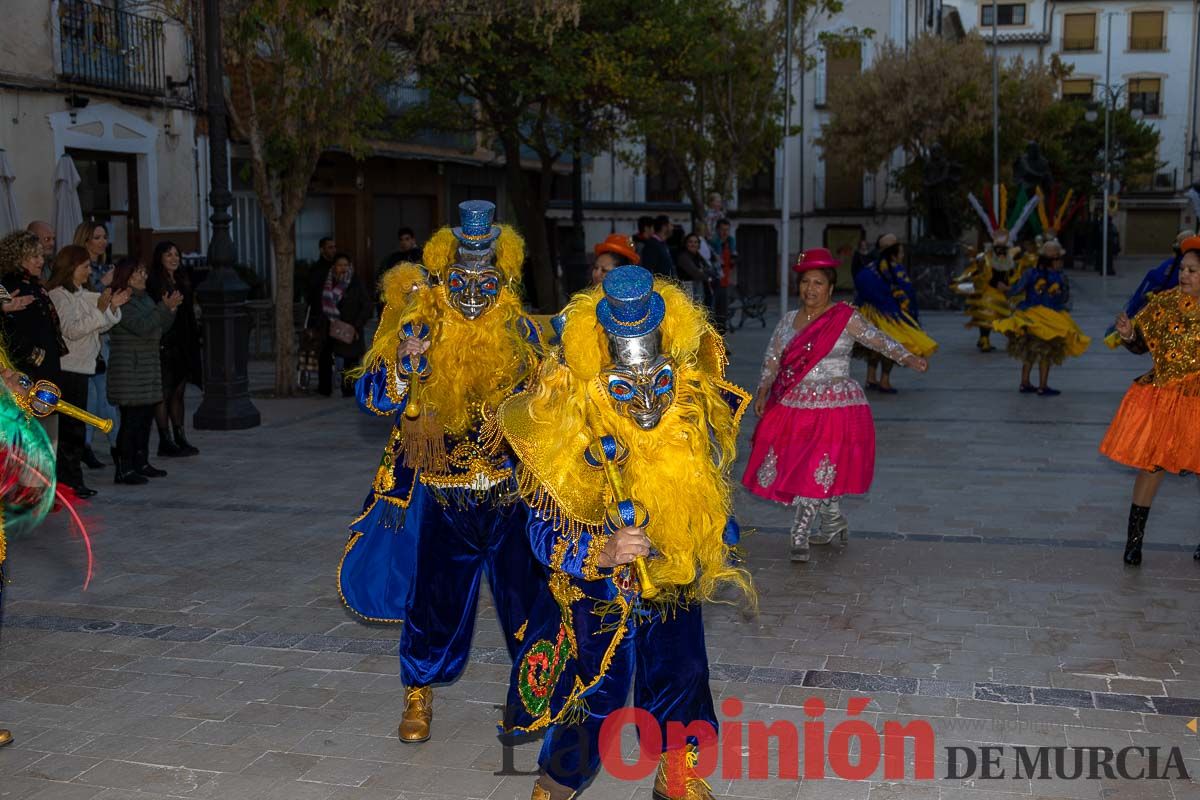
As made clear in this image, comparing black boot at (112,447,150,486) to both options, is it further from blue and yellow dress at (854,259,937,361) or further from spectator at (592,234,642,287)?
blue and yellow dress at (854,259,937,361)

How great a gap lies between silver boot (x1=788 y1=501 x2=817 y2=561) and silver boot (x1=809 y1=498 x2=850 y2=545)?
24cm

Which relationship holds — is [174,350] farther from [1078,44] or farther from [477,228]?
[1078,44]

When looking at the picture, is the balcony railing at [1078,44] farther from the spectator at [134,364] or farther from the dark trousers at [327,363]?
the spectator at [134,364]

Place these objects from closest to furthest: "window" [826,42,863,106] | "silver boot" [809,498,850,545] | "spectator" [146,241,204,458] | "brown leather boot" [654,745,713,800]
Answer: "brown leather boot" [654,745,713,800] < "silver boot" [809,498,850,545] < "spectator" [146,241,204,458] < "window" [826,42,863,106]

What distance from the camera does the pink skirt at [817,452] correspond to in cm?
752

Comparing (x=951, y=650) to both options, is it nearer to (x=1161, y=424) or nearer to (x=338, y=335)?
(x=1161, y=424)

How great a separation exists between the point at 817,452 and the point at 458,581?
130 inches

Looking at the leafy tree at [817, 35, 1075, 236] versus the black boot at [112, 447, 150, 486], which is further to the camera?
the leafy tree at [817, 35, 1075, 236]

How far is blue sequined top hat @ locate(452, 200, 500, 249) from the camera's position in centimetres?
486

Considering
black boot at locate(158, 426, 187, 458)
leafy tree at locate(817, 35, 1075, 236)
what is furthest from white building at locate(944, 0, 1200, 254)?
black boot at locate(158, 426, 187, 458)

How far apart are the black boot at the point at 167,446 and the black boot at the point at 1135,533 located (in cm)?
743

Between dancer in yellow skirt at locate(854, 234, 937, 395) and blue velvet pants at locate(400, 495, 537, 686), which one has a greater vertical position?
dancer in yellow skirt at locate(854, 234, 937, 395)

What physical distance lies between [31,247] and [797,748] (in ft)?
19.7

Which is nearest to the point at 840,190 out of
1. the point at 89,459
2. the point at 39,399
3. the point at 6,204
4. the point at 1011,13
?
the point at 1011,13
